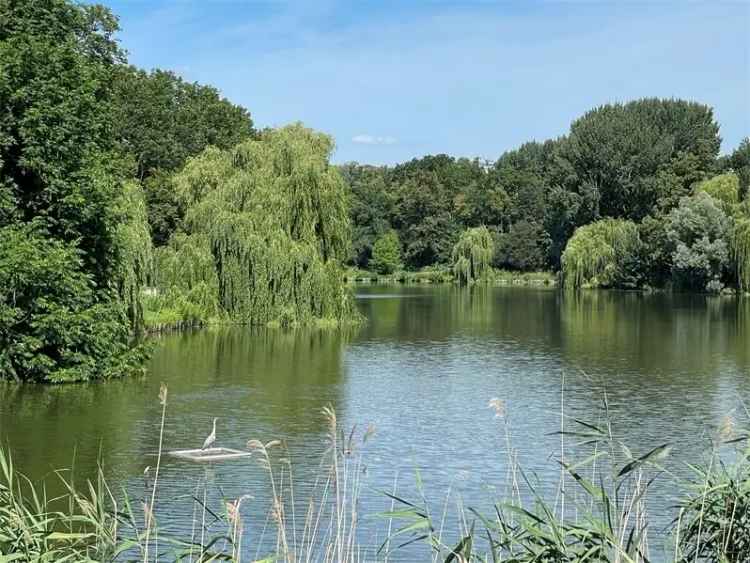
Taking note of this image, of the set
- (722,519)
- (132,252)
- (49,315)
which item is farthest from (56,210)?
(722,519)

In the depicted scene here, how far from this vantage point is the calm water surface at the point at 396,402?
38.9 ft

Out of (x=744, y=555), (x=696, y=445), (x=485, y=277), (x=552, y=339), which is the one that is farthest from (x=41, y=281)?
(x=485, y=277)

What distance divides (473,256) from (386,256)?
42.2 ft

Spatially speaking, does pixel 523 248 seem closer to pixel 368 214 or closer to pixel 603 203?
pixel 603 203

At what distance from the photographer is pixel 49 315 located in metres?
16.4

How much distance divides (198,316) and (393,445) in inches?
591

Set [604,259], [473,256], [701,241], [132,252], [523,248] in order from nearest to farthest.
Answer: [132,252], [701,241], [604,259], [473,256], [523,248]

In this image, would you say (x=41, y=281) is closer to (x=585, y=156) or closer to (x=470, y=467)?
(x=470, y=467)

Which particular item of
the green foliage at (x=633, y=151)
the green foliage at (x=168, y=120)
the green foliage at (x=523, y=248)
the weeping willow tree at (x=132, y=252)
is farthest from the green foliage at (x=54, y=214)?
the green foliage at (x=523, y=248)

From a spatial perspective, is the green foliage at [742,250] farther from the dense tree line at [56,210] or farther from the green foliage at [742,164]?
the dense tree line at [56,210]

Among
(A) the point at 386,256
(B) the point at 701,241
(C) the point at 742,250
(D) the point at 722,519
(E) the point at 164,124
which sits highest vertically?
(E) the point at 164,124

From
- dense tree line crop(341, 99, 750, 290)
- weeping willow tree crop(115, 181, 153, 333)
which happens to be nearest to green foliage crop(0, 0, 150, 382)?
weeping willow tree crop(115, 181, 153, 333)

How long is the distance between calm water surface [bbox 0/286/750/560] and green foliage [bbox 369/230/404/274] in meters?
44.0

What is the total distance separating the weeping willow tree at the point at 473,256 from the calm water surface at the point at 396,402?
3199 centimetres
